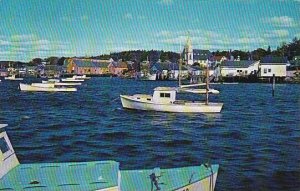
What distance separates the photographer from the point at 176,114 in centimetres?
1456

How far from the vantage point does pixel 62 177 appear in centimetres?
388

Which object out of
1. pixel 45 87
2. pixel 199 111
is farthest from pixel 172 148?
pixel 45 87

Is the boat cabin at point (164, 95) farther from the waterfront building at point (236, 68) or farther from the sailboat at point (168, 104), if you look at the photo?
the waterfront building at point (236, 68)

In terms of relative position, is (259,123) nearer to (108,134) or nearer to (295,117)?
(295,117)

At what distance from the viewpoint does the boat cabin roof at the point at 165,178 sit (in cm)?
414

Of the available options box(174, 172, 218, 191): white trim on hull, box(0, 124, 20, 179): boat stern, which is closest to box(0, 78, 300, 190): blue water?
box(174, 172, 218, 191): white trim on hull

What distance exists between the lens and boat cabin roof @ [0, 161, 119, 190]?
143 inches

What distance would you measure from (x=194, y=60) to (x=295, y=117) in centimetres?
3427

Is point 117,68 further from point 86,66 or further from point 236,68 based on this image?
point 236,68

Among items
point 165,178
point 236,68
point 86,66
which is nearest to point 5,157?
point 165,178

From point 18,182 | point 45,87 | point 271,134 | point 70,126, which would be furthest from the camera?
point 45,87

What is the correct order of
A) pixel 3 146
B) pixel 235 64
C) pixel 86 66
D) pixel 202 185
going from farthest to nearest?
pixel 86 66 < pixel 235 64 < pixel 202 185 < pixel 3 146

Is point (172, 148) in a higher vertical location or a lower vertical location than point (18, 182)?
lower

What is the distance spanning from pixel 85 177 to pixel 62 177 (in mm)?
204
